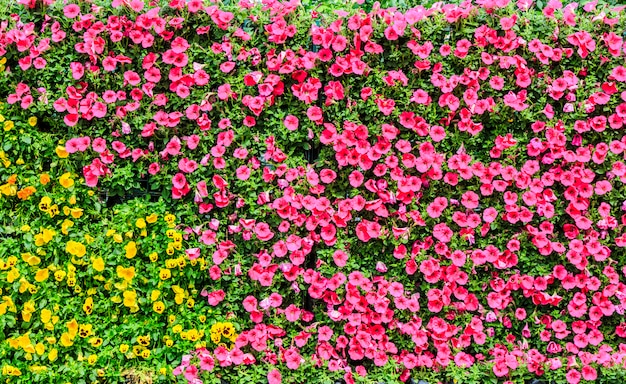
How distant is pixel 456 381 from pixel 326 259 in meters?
0.92

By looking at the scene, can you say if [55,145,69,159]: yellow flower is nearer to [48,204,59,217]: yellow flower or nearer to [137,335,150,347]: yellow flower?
[48,204,59,217]: yellow flower

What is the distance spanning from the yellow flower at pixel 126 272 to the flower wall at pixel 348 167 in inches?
4.8

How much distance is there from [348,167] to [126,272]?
1.27 meters

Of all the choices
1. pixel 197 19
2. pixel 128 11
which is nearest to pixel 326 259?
pixel 197 19

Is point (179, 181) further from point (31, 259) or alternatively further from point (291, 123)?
point (31, 259)

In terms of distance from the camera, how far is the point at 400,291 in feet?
10.5

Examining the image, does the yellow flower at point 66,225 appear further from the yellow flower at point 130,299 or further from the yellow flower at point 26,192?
the yellow flower at point 130,299

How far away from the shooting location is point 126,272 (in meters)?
2.98

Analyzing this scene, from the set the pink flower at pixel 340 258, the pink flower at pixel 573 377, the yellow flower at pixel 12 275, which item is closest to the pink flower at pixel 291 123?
the pink flower at pixel 340 258

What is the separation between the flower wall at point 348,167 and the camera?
10.3 ft

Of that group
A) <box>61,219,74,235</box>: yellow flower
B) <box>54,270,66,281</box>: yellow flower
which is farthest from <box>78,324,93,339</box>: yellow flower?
<box>61,219,74,235</box>: yellow flower

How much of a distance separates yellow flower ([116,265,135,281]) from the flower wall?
0.12m

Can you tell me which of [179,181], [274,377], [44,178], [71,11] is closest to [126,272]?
[179,181]

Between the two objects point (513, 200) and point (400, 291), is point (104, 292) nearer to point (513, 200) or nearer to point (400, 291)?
point (400, 291)
